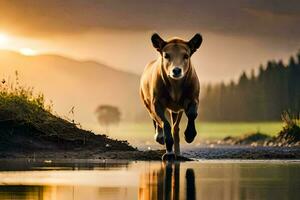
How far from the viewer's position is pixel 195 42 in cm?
2383

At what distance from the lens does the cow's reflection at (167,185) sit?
585 inches

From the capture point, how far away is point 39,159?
2462cm

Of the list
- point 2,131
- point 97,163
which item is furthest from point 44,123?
point 97,163

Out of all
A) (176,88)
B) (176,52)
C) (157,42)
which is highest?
(157,42)

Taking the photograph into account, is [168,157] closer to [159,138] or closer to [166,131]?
[166,131]

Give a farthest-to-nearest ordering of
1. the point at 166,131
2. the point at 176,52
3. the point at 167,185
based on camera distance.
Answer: the point at 176,52 → the point at 166,131 → the point at 167,185

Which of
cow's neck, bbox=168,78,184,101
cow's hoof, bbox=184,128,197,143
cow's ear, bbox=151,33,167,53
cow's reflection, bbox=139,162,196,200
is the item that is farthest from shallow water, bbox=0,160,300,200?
cow's ear, bbox=151,33,167,53

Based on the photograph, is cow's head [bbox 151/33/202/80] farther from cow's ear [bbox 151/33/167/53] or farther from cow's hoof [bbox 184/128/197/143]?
cow's hoof [bbox 184/128/197/143]

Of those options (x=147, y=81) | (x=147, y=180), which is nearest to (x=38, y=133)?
(x=147, y=81)

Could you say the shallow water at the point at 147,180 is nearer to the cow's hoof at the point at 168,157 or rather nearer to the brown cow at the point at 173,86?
the cow's hoof at the point at 168,157

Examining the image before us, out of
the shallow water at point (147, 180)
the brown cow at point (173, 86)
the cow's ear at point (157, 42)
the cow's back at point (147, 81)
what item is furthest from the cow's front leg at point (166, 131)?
the cow's ear at point (157, 42)

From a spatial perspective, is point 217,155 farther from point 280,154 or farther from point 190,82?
point 190,82

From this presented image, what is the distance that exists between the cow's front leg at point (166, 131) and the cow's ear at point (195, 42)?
1.45 metres

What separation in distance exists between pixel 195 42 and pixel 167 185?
7580 millimetres
